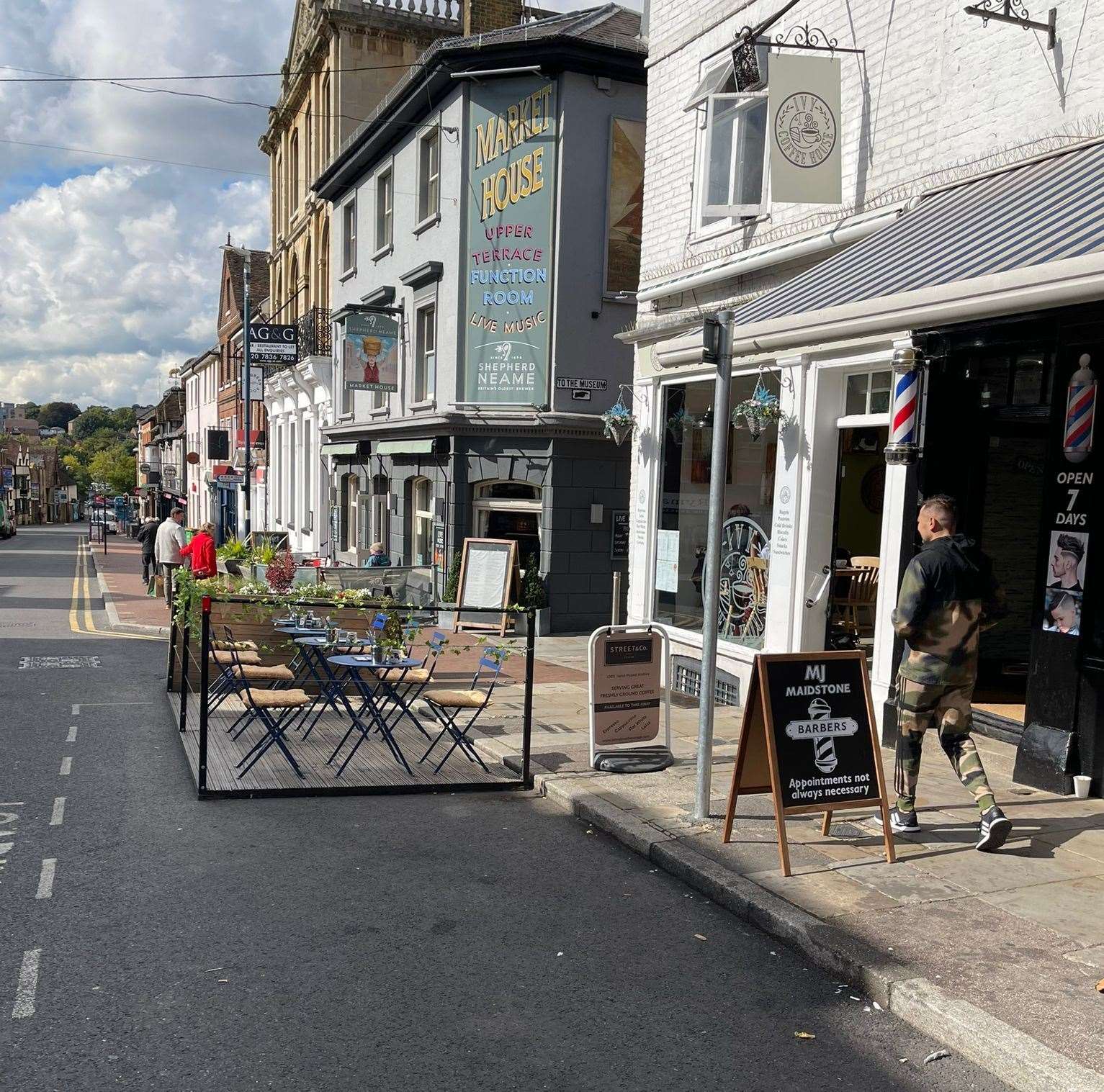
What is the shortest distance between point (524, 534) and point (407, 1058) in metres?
14.0

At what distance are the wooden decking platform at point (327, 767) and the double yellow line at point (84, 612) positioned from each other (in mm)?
7402

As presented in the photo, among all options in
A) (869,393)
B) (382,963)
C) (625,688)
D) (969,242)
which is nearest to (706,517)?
(869,393)

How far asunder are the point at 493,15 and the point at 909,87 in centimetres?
1701

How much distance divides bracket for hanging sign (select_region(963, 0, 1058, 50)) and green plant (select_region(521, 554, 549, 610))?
11.0 m

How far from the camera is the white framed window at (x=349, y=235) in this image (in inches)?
960

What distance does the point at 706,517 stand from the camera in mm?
11422

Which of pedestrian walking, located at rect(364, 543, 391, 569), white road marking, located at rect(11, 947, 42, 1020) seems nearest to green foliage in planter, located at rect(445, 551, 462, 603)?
pedestrian walking, located at rect(364, 543, 391, 569)

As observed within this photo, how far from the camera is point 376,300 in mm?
21906

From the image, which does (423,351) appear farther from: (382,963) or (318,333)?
(382,963)

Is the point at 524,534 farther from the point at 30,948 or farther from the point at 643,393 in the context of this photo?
the point at 30,948

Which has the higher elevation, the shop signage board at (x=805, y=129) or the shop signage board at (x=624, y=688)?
the shop signage board at (x=805, y=129)

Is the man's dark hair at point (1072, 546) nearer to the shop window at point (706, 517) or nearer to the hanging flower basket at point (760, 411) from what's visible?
the hanging flower basket at point (760, 411)

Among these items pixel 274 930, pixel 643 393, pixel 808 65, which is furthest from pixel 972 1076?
pixel 643 393

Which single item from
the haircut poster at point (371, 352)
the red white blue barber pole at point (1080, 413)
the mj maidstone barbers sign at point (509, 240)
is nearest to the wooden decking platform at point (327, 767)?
the red white blue barber pole at point (1080, 413)
